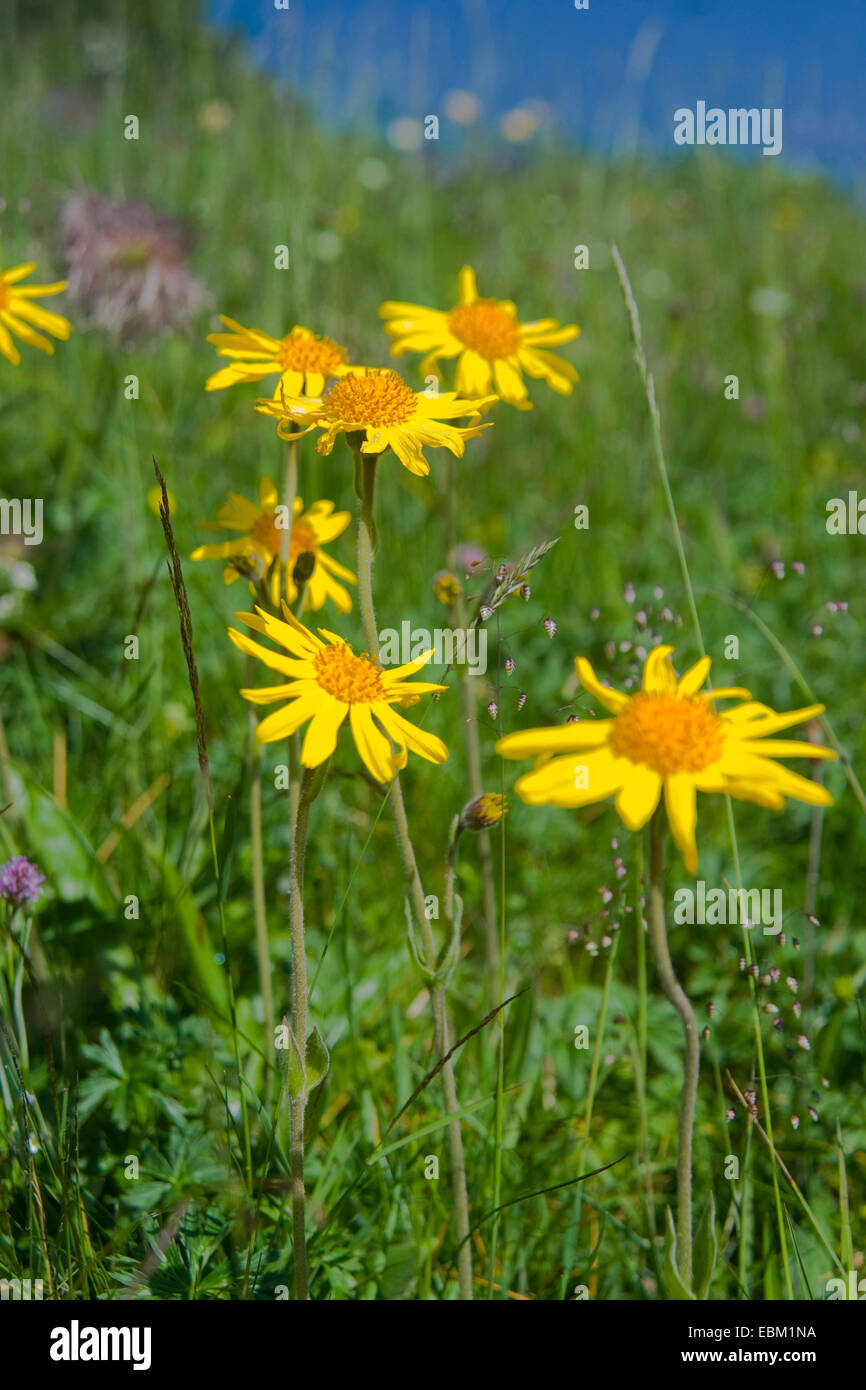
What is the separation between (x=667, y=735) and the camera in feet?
2.73

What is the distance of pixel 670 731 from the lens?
834 mm

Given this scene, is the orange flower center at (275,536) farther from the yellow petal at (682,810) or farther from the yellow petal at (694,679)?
the yellow petal at (682,810)

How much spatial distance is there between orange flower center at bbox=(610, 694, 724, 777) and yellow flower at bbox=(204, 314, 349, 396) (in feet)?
1.88

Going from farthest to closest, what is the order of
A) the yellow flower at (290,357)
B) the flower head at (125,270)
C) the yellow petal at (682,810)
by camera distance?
the flower head at (125,270) < the yellow flower at (290,357) < the yellow petal at (682,810)

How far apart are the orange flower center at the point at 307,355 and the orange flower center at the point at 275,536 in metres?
0.20

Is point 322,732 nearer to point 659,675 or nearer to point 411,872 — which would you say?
point 411,872

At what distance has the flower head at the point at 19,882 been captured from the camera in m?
1.23

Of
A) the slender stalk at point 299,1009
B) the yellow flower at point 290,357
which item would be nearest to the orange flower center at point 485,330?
the yellow flower at point 290,357

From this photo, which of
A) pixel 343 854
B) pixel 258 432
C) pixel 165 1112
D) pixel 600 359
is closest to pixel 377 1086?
pixel 165 1112

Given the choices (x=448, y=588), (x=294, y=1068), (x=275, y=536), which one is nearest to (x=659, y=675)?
(x=448, y=588)

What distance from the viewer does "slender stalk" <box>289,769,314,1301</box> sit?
97 cm

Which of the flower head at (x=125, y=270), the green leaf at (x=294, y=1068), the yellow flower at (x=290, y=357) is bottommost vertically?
the green leaf at (x=294, y=1068)

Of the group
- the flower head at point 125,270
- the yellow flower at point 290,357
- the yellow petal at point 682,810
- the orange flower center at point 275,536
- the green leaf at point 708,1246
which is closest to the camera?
the yellow petal at point 682,810
